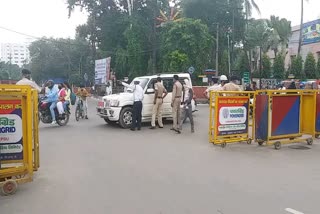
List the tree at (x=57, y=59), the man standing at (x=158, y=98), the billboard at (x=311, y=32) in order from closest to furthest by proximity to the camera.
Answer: the man standing at (x=158, y=98) → the billboard at (x=311, y=32) → the tree at (x=57, y=59)

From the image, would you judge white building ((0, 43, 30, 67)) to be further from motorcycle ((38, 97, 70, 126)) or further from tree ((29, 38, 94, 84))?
motorcycle ((38, 97, 70, 126))

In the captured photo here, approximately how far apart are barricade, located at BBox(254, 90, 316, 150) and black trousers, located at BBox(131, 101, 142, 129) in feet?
14.4

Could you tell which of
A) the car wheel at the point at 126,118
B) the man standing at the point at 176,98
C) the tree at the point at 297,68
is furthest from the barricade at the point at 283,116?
the tree at the point at 297,68

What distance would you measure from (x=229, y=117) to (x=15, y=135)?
569cm

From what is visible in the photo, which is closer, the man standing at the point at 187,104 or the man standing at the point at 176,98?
the man standing at the point at 187,104

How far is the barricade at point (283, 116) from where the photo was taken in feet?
31.0

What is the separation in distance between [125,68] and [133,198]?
38.3 meters

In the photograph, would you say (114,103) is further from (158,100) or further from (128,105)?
(158,100)

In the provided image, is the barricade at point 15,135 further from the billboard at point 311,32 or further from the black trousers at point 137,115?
the billboard at point 311,32

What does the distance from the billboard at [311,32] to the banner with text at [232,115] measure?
136 ft

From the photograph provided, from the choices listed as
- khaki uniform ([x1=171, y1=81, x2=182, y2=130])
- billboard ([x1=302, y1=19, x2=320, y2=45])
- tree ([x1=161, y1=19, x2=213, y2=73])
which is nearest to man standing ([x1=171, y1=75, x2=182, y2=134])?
khaki uniform ([x1=171, y1=81, x2=182, y2=130])

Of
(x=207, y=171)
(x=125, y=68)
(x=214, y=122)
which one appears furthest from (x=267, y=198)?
(x=125, y=68)

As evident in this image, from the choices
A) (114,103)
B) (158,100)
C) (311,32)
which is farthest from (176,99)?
(311,32)

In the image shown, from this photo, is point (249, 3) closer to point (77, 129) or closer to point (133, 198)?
point (77, 129)
